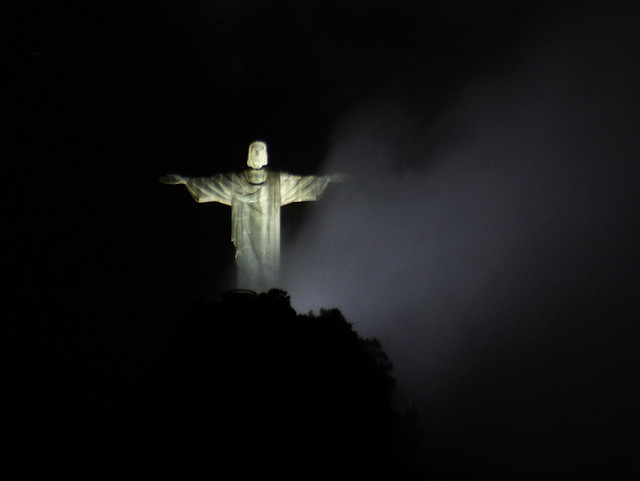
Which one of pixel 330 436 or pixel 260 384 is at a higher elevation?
pixel 260 384

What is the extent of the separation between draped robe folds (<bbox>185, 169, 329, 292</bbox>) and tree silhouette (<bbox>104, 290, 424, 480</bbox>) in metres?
1.66

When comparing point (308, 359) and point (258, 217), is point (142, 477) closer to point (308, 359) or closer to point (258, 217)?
point (308, 359)

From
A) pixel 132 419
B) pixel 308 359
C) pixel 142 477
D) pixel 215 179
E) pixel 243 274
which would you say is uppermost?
pixel 215 179

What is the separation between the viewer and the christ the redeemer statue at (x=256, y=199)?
10695mm

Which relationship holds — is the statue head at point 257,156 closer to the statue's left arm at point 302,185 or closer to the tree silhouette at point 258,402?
the statue's left arm at point 302,185

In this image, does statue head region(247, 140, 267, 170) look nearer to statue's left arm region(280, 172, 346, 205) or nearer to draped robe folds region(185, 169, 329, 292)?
draped robe folds region(185, 169, 329, 292)

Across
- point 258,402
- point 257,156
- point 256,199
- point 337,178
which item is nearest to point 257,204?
point 256,199

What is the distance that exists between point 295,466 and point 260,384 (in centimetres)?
97

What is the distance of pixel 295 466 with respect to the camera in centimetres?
756

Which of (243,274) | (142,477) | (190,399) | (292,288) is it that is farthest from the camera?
(292,288)

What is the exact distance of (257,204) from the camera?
10.9 meters

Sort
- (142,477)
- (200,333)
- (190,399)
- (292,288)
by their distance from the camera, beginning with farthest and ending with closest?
(292,288) < (200,333) < (190,399) < (142,477)

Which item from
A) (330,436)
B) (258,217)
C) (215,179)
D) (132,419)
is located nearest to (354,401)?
(330,436)

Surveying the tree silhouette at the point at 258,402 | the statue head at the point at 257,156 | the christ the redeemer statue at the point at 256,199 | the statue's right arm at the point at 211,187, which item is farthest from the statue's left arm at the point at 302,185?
the tree silhouette at the point at 258,402
